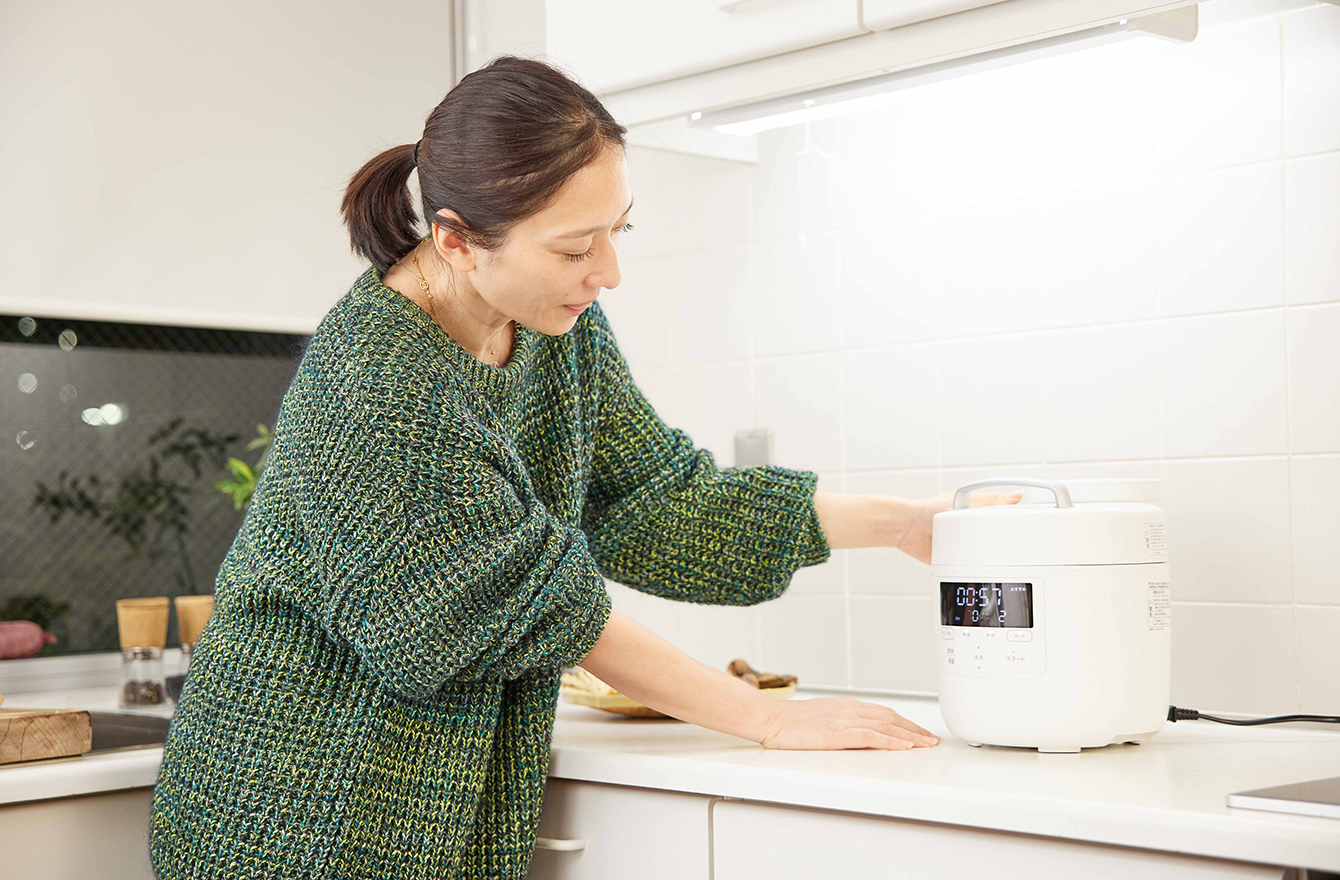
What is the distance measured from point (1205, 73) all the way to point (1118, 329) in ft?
0.96

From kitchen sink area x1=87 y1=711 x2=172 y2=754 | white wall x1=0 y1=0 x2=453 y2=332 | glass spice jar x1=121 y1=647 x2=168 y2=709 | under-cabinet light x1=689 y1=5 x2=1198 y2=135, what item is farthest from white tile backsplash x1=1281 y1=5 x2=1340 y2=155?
glass spice jar x1=121 y1=647 x2=168 y2=709

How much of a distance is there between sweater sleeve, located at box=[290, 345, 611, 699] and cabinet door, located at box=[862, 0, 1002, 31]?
1.82ft

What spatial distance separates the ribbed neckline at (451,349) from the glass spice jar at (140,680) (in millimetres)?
775

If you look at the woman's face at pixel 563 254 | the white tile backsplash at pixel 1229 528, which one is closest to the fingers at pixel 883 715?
the white tile backsplash at pixel 1229 528

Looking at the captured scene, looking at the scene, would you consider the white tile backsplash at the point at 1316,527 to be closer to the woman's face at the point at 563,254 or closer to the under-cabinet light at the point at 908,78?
the under-cabinet light at the point at 908,78

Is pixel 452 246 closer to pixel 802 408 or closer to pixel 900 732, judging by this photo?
pixel 900 732

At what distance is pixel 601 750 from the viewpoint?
121cm

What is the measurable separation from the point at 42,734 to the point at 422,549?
19.2 inches

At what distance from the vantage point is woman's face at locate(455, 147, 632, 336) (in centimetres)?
111

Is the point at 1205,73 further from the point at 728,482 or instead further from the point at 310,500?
the point at 310,500

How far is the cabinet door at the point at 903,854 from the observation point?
885 mm

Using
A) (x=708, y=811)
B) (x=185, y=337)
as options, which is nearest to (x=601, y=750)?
(x=708, y=811)

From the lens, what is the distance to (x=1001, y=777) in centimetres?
101

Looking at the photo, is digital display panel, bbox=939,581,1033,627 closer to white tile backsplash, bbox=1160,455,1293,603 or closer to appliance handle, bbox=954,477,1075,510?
appliance handle, bbox=954,477,1075,510
